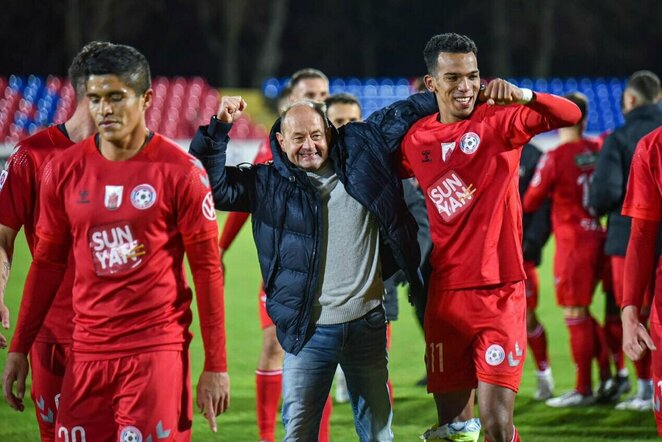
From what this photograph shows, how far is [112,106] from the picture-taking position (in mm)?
3693

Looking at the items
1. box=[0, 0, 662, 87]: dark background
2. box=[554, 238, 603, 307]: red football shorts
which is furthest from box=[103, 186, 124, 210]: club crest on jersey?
box=[0, 0, 662, 87]: dark background

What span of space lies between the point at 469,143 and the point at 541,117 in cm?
35

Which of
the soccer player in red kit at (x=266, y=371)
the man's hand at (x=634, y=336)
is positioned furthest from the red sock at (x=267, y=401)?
the man's hand at (x=634, y=336)

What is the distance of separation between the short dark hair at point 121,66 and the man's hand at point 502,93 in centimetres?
144

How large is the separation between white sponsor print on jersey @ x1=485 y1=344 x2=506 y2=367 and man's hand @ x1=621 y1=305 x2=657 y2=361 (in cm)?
55

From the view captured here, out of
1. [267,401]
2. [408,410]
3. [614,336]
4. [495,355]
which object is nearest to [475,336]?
[495,355]

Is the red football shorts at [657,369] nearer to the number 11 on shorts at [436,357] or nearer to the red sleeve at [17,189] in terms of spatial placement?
the number 11 on shorts at [436,357]

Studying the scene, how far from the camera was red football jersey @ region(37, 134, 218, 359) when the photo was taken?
3.68m

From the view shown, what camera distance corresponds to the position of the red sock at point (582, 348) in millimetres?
7359

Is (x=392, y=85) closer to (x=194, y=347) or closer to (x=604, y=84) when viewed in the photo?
(x=604, y=84)

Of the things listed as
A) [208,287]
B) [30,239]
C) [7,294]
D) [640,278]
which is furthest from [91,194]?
[7,294]

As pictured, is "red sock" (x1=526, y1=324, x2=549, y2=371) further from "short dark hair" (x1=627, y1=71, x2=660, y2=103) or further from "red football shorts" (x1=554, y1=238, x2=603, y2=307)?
"short dark hair" (x1=627, y1=71, x2=660, y2=103)

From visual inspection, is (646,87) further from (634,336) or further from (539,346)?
(634,336)

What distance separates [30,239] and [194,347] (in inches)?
203
